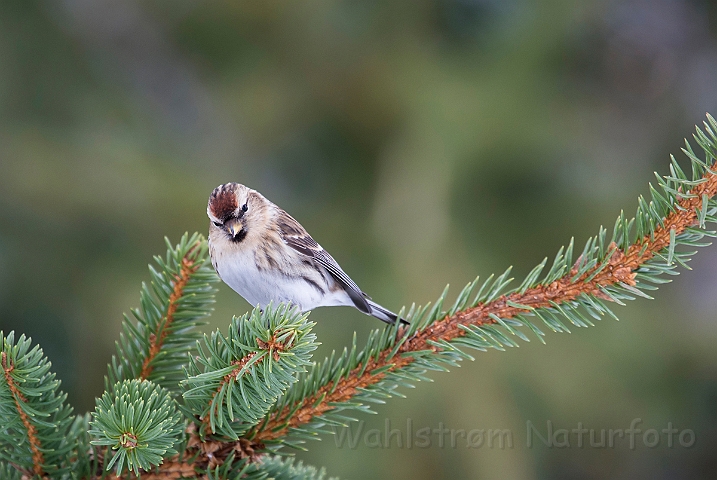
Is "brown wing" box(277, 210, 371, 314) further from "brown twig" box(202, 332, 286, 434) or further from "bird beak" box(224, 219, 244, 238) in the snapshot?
"brown twig" box(202, 332, 286, 434)

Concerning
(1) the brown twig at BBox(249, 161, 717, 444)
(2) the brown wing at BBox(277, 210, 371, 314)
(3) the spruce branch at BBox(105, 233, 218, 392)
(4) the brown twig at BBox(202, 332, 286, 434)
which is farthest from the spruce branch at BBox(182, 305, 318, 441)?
(2) the brown wing at BBox(277, 210, 371, 314)

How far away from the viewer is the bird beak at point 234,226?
2582 mm

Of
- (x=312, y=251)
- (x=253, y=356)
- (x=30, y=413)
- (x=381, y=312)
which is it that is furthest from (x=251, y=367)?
(x=312, y=251)

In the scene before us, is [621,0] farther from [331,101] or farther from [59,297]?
[59,297]

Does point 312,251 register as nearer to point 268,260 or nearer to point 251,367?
point 268,260

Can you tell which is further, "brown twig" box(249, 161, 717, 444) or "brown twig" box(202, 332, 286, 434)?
"brown twig" box(249, 161, 717, 444)

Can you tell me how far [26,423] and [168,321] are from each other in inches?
16.5

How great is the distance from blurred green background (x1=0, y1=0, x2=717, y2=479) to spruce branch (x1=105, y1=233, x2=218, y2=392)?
1679 mm

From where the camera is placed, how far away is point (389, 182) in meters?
3.72

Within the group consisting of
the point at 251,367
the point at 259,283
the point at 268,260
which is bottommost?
the point at 251,367

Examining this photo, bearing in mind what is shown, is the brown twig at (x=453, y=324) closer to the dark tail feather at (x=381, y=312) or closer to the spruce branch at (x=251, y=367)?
the spruce branch at (x=251, y=367)

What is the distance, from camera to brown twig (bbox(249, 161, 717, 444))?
4.91ft

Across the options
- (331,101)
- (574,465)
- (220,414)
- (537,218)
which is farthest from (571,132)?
(220,414)

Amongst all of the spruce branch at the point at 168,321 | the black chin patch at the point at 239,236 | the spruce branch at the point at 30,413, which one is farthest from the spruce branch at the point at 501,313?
the black chin patch at the point at 239,236
